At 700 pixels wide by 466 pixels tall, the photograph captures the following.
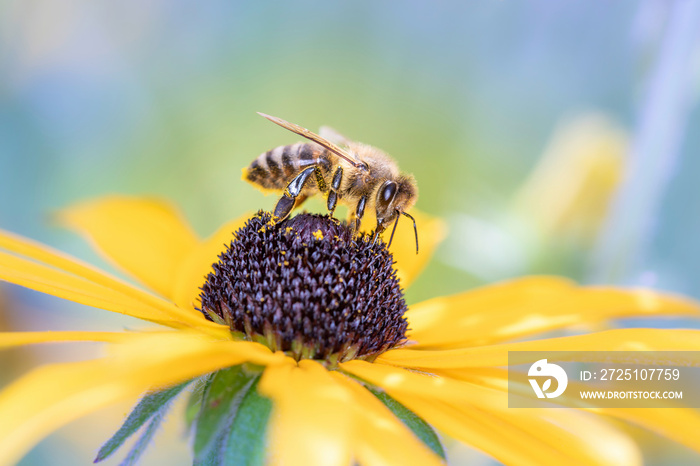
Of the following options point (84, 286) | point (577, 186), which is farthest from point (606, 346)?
point (577, 186)

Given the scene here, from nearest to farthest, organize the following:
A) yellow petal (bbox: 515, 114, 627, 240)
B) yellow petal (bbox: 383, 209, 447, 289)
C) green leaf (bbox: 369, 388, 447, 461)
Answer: green leaf (bbox: 369, 388, 447, 461)
yellow petal (bbox: 383, 209, 447, 289)
yellow petal (bbox: 515, 114, 627, 240)

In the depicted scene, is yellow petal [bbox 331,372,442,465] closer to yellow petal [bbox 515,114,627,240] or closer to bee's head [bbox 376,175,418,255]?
bee's head [bbox 376,175,418,255]

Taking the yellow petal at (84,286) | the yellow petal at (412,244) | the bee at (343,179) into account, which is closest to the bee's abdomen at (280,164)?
the bee at (343,179)

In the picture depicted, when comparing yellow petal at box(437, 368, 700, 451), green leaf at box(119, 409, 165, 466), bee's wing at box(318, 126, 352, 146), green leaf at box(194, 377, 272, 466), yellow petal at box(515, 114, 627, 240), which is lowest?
green leaf at box(119, 409, 165, 466)

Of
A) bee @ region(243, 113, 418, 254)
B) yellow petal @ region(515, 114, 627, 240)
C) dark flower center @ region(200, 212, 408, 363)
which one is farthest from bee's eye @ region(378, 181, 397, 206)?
yellow petal @ region(515, 114, 627, 240)

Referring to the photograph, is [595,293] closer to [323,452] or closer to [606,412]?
[606,412]

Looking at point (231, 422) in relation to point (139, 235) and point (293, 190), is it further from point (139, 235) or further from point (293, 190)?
point (139, 235)

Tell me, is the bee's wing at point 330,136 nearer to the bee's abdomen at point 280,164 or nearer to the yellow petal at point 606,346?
the bee's abdomen at point 280,164
